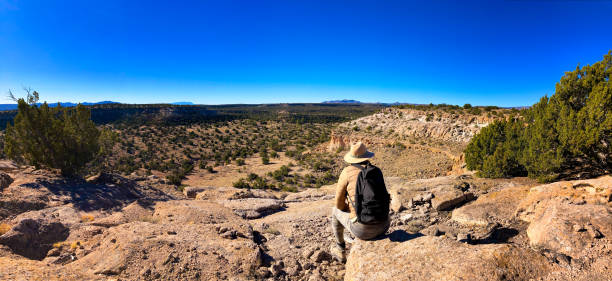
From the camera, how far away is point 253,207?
9.63m

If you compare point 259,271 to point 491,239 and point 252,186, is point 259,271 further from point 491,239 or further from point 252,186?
point 252,186

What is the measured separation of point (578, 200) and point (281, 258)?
19.1 feet

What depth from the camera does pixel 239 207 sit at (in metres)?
9.51

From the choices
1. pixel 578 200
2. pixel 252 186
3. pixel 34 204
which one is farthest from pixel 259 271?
pixel 252 186

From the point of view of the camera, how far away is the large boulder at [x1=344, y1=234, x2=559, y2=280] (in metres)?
2.78

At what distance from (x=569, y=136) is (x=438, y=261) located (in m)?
7.79

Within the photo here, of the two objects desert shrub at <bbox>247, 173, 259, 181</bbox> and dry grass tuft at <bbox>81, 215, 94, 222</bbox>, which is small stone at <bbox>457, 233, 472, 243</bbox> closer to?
dry grass tuft at <bbox>81, 215, 94, 222</bbox>

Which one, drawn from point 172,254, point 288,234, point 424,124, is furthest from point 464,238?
point 424,124

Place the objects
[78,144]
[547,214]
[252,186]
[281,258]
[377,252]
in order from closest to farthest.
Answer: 1. [377,252]
2. [547,214]
3. [281,258]
4. [78,144]
5. [252,186]

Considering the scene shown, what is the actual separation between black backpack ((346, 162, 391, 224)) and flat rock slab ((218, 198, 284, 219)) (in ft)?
20.1

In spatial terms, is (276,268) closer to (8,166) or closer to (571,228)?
(571,228)

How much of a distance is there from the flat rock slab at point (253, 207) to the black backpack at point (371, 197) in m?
6.13

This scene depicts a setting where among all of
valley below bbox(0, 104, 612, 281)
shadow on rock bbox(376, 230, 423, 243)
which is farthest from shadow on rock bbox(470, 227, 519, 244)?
shadow on rock bbox(376, 230, 423, 243)

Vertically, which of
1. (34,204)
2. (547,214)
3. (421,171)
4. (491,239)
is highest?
(547,214)
